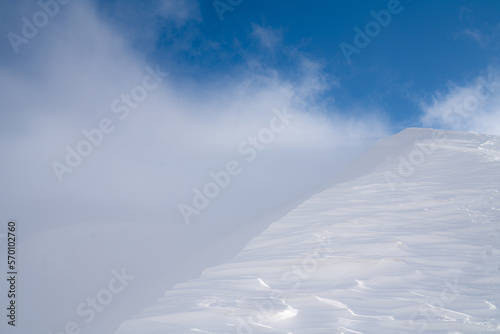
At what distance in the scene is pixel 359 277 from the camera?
221 centimetres

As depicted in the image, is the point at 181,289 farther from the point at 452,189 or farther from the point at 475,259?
the point at 452,189

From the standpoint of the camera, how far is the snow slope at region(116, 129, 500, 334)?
1.65 metres

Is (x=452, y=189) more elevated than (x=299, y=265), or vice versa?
(x=452, y=189)

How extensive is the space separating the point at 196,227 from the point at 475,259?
8004 millimetres

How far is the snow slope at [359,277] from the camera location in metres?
1.65

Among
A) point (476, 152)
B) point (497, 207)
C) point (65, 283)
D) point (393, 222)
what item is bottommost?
point (65, 283)

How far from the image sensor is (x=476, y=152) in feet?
26.1

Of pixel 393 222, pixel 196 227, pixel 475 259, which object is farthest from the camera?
pixel 196 227

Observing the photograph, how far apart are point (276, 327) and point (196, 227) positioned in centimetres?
817

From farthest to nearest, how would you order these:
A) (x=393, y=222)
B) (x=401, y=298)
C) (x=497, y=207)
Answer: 1. (x=497, y=207)
2. (x=393, y=222)
3. (x=401, y=298)

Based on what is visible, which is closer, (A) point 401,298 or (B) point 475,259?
(A) point 401,298

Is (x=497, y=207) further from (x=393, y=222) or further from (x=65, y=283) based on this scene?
(x=65, y=283)

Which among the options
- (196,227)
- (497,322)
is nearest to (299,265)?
(497,322)

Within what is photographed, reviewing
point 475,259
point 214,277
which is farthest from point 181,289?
point 475,259
